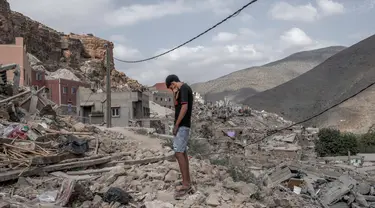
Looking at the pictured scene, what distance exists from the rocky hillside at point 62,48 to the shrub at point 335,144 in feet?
118

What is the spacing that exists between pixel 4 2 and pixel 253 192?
59.1m

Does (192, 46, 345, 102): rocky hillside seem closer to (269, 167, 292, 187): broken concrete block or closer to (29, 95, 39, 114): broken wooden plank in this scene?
(269, 167, 292, 187): broken concrete block

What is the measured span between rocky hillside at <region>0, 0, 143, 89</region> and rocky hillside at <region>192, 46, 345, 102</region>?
117 feet

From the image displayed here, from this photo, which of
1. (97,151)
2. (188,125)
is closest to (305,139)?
(97,151)

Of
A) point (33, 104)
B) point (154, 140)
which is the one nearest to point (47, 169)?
point (154, 140)

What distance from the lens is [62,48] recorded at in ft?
225

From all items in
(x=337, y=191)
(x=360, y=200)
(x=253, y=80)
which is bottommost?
(x=360, y=200)

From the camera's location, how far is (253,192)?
254 inches

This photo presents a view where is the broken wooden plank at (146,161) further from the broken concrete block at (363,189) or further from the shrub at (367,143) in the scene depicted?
the shrub at (367,143)

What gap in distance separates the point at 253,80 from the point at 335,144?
76.2m

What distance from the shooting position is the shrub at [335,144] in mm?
35125

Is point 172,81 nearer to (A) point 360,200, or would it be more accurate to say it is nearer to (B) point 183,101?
(B) point 183,101

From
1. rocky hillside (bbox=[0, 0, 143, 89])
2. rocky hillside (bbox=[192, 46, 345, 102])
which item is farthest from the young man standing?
rocky hillside (bbox=[192, 46, 345, 102])

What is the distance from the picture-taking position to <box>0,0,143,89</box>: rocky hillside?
59725 mm
